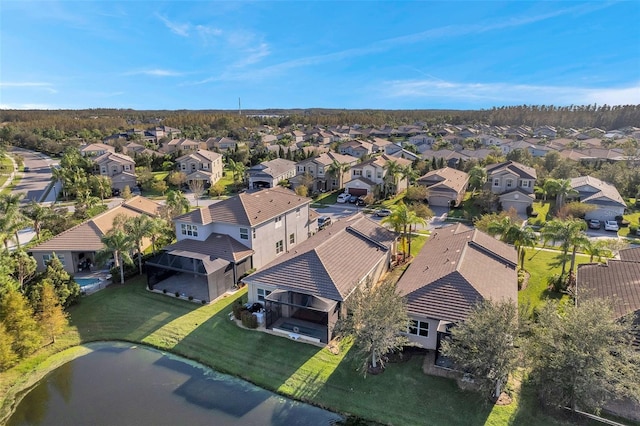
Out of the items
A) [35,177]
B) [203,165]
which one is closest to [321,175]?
[203,165]

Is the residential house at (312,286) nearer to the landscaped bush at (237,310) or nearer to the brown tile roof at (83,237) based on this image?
the landscaped bush at (237,310)

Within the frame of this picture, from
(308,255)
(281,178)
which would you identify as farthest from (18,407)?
(281,178)

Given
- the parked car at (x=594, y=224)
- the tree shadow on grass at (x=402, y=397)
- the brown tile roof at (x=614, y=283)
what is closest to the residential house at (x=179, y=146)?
the parked car at (x=594, y=224)

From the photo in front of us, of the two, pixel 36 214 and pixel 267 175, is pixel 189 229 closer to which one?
pixel 36 214

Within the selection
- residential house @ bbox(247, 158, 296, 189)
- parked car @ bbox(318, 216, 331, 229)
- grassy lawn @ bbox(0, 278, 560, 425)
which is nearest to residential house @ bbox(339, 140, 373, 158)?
residential house @ bbox(247, 158, 296, 189)

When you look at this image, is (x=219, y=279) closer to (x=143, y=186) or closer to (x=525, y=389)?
(x=525, y=389)

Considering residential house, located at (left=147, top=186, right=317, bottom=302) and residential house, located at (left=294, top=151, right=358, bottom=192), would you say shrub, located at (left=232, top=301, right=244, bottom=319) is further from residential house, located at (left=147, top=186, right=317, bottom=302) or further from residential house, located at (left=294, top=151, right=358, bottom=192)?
residential house, located at (left=294, top=151, right=358, bottom=192)

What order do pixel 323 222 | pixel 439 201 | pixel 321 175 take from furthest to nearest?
pixel 321 175, pixel 439 201, pixel 323 222
